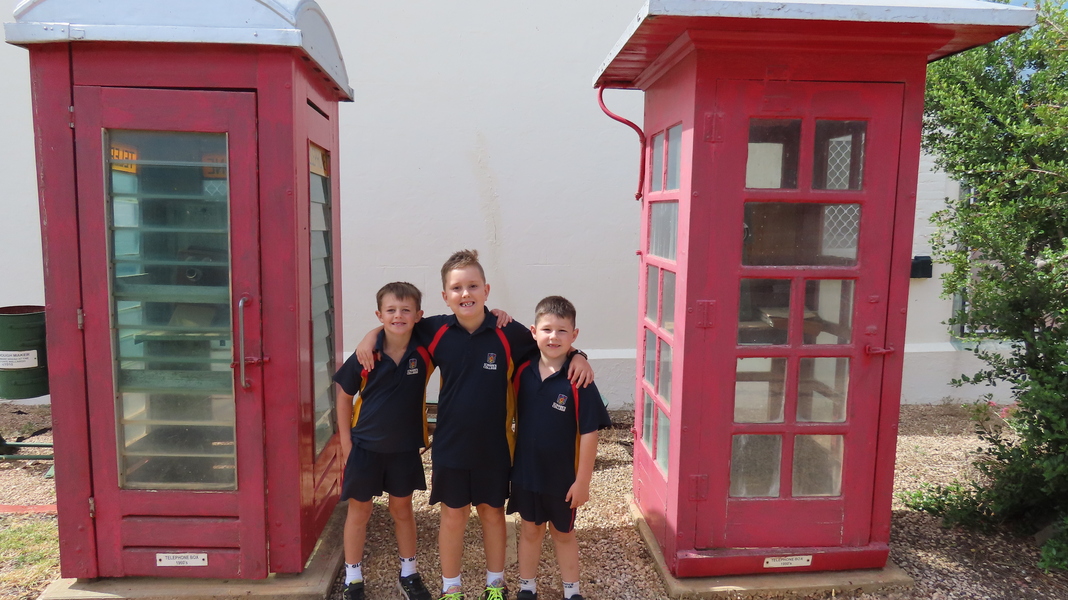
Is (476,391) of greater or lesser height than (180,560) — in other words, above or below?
above

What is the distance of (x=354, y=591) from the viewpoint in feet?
9.74

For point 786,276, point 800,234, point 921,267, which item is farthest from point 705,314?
point 921,267

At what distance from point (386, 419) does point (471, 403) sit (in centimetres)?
38

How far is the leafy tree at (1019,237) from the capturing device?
3209mm

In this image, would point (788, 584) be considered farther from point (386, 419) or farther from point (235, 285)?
point (235, 285)

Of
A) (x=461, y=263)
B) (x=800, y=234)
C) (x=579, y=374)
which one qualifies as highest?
(x=800, y=234)

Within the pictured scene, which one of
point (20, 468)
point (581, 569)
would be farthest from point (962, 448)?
point (20, 468)

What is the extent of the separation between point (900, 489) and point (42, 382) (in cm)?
507

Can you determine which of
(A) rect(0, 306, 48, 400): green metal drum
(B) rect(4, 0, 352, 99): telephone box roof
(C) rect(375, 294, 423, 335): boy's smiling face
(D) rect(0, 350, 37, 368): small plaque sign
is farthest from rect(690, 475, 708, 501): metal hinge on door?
(D) rect(0, 350, 37, 368): small plaque sign

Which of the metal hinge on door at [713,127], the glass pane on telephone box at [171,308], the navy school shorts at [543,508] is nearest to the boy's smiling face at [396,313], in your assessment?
the glass pane on telephone box at [171,308]

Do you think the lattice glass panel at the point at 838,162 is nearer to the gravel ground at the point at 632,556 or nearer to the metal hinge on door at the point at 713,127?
the metal hinge on door at the point at 713,127

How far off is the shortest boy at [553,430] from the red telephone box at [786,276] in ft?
1.66

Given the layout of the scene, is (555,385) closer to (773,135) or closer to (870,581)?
(773,135)

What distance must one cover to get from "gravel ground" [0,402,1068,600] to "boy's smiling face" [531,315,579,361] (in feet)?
3.86
